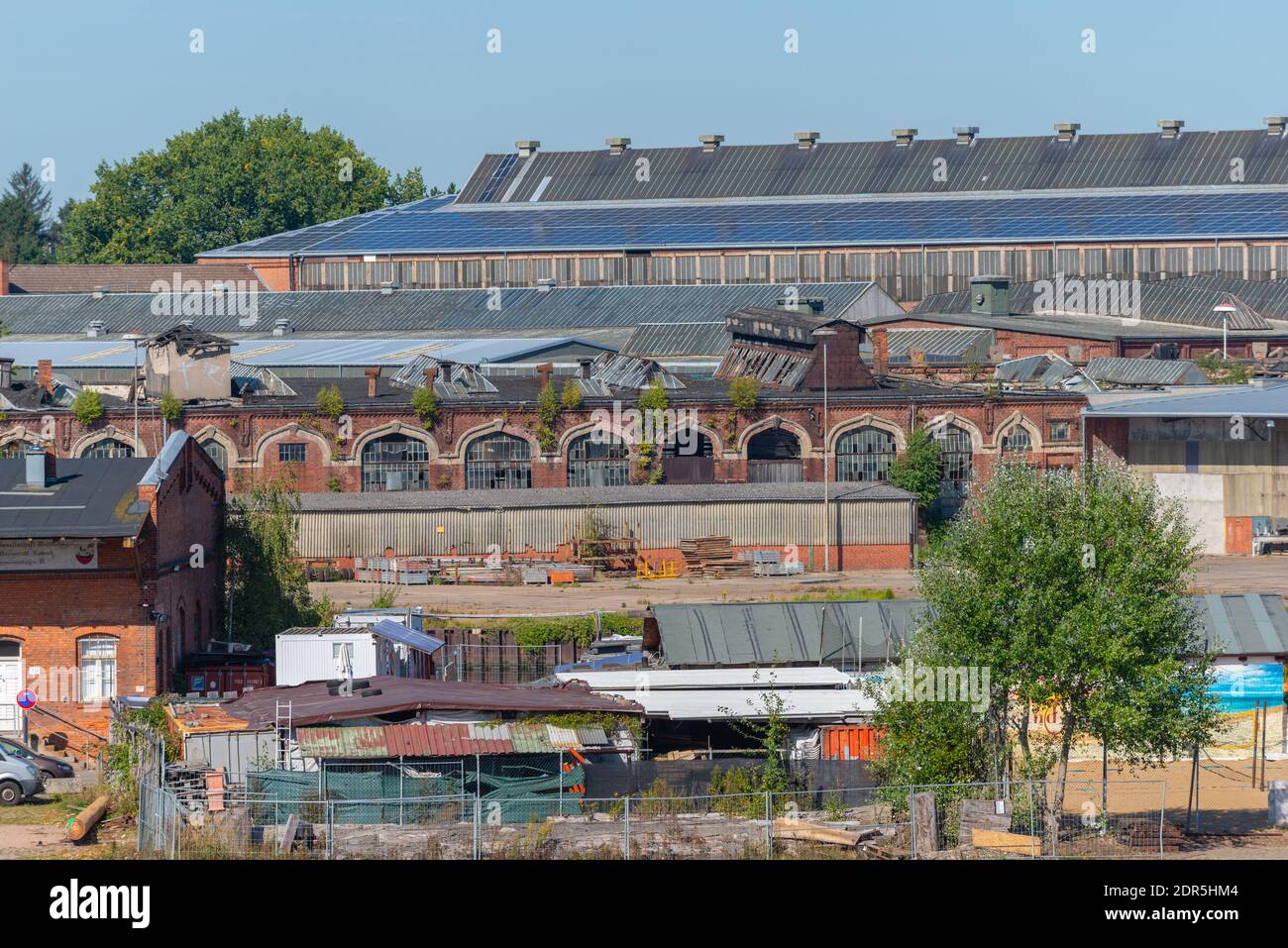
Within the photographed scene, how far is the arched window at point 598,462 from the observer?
69.8 metres

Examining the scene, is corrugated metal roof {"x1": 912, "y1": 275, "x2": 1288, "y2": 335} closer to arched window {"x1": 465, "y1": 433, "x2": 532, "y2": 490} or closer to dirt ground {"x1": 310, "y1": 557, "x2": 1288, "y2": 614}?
dirt ground {"x1": 310, "y1": 557, "x2": 1288, "y2": 614}

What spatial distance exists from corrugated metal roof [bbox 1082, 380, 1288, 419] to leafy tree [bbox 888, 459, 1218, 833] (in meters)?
35.0

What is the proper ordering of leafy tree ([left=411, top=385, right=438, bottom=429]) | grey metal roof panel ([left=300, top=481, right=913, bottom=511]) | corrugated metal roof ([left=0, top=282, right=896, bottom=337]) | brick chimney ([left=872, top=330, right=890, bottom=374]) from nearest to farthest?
grey metal roof panel ([left=300, top=481, right=913, bottom=511]) < leafy tree ([left=411, top=385, right=438, bottom=429]) < brick chimney ([left=872, top=330, right=890, bottom=374]) < corrugated metal roof ([left=0, top=282, right=896, bottom=337])

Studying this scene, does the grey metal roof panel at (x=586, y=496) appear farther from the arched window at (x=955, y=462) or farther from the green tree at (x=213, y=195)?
the green tree at (x=213, y=195)

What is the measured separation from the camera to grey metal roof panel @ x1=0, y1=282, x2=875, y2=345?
320 feet

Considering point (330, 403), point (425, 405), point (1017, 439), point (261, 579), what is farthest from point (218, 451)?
point (1017, 439)

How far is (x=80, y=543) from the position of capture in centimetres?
3869

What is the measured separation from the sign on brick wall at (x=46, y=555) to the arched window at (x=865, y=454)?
118 feet

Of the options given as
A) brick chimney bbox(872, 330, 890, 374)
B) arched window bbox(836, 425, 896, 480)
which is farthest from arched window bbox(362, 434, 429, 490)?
brick chimney bbox(872, 330, 890, 374)

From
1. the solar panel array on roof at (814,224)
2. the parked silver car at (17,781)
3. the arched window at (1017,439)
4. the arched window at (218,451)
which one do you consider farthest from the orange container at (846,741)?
the solar panel array on roof at (814,224)

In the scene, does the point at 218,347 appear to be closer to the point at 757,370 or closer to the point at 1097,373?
the point at 757,370

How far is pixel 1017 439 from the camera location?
70500mm

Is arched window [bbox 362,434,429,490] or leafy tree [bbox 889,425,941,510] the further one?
arched window [bbox 362,434,429,490]

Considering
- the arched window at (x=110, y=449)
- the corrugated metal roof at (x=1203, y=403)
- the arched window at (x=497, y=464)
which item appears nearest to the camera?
the corrugated metal roof at (x=1203, y=403)
